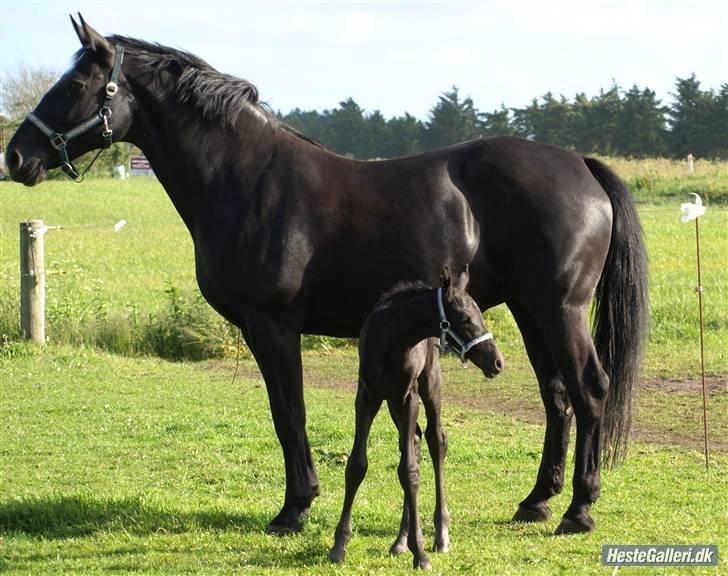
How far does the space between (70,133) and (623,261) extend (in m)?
3.50

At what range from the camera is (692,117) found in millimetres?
49281

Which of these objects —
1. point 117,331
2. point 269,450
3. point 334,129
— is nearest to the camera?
point 269,450

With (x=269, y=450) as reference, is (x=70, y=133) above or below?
above

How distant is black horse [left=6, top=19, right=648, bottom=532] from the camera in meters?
6.10

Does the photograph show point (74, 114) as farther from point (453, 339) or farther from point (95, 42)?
point (453, 339)

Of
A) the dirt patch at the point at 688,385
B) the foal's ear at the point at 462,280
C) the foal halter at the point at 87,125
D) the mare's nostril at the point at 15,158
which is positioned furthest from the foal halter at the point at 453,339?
the dirt patch at the point at 688,385

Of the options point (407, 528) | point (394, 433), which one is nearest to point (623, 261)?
point (407, 528)

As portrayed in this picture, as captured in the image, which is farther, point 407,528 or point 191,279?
point 191,279

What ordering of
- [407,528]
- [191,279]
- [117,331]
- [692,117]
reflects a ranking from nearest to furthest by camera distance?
[407,528] < [117,331] < [191,279] < [692,117]

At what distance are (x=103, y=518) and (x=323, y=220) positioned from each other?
2342 mm

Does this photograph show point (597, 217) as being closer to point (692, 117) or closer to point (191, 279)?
point (191, 279)

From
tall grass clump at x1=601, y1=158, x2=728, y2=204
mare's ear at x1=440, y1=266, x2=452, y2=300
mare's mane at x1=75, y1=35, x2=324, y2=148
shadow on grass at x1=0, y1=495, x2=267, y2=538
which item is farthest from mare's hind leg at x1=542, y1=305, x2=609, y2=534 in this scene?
tall grass clump at x1=601, y1=158, x2=728, y2=204

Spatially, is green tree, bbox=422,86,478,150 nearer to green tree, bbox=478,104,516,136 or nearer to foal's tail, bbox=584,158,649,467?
green tree, bbox=478,104,516,136

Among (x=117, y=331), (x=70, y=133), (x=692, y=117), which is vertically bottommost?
(x=117, y=331)
